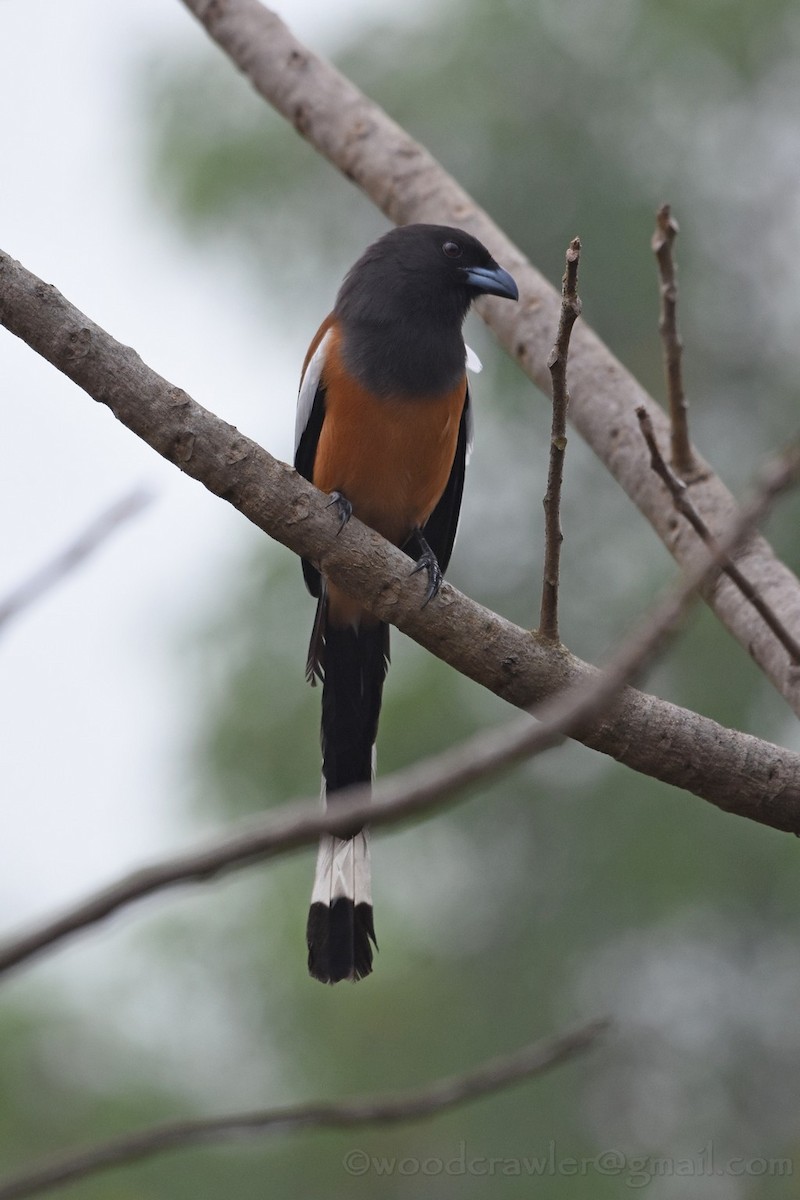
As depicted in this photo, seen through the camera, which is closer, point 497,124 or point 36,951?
point 36,951

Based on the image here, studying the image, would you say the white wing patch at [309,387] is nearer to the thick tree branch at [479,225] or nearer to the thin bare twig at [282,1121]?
the thick tree branch at [479,225]

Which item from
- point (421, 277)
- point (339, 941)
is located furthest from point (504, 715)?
point (339, 941)

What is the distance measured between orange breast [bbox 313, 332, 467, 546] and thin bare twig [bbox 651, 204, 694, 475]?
82 centimetres

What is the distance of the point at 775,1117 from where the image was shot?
27.6ft

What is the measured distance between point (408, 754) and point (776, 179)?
5.21 m

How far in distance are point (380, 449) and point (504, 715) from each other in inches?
188

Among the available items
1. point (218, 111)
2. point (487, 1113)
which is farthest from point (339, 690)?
point (218, 111)

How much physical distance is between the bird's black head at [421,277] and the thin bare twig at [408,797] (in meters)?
3.24

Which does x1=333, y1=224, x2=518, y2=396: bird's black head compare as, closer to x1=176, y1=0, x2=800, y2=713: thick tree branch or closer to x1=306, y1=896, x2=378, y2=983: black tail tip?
x1=176, y1=0, x2=800, y2=713: thick tree branch

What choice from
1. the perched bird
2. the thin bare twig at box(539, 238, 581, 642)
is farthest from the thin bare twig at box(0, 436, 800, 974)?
the perched bird

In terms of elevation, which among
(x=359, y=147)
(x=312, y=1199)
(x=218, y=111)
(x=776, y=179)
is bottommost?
(x=312, y=1199)

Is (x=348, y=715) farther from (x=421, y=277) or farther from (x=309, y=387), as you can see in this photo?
(x=421, y=277)

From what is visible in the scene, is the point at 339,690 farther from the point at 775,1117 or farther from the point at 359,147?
the point at 775,1117

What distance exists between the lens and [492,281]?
4.55 metres
